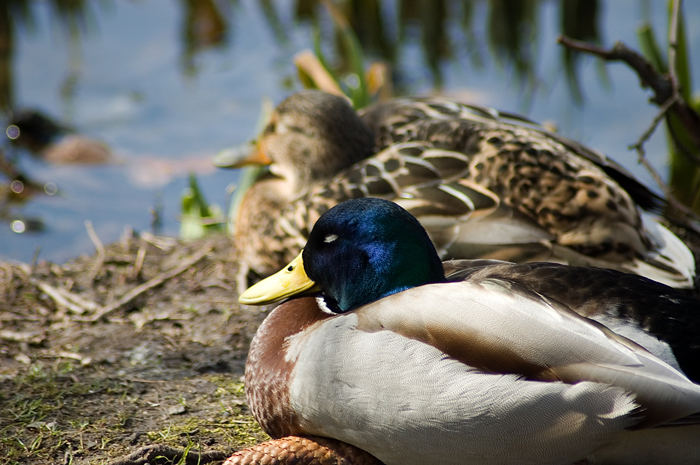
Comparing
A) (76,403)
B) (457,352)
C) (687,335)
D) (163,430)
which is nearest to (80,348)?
(76,403)

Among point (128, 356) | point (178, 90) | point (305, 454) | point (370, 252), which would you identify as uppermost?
point (370, 252)

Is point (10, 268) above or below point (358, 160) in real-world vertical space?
below

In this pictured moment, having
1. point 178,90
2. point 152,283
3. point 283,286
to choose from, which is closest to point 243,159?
point 152,283

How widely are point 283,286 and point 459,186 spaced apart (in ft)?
3.47

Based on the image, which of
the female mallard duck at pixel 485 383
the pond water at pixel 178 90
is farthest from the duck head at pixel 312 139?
the pond water at pixel 178 90

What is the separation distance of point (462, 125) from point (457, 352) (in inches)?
70.8

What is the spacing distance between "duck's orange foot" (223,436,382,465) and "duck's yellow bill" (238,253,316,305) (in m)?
0.49

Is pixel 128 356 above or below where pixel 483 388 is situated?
below

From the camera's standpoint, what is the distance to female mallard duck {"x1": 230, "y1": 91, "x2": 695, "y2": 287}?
3584mm

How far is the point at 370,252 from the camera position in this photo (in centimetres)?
284

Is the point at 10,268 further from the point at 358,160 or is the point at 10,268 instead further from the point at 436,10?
the point at 436,10

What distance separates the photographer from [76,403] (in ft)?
10.7

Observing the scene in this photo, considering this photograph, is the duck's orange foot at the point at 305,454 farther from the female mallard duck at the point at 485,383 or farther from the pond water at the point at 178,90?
the pond water at the point at 178,90

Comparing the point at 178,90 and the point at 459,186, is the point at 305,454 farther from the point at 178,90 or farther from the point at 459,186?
the point at 178,90
